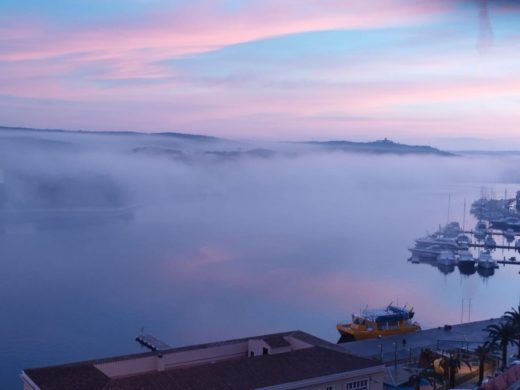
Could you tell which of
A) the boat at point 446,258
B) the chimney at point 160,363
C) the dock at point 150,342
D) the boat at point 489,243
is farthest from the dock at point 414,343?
the boat at point 489,243

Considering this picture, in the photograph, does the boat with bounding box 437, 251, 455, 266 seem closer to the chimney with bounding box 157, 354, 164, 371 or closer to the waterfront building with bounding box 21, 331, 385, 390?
the waterfront building with bounding box 21, 331, 385, 390

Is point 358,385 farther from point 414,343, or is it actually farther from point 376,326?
point 376,326

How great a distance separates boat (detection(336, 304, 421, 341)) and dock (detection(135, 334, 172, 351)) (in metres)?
2.85

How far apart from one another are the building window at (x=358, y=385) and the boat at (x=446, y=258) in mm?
13845

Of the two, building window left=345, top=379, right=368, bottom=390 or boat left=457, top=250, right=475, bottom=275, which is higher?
building window left=345, top=379, right=368, bottom=390

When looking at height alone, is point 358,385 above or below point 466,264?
above

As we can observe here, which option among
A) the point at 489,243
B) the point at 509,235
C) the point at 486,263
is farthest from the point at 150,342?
the point at 509,235

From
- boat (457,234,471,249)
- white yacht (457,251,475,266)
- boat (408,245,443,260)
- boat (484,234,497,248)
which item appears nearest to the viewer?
white yacht (457,251,475,266)

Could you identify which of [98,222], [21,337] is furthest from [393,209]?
[21,337]

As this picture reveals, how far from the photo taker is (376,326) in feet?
34.8

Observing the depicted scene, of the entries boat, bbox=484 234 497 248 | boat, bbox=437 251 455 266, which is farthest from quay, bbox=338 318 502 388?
boat, bbox=484 234 497 248

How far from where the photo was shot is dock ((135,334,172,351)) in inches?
382

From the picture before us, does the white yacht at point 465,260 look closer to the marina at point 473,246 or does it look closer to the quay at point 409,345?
the marina at point 473,246

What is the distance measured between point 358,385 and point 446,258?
1407cm
